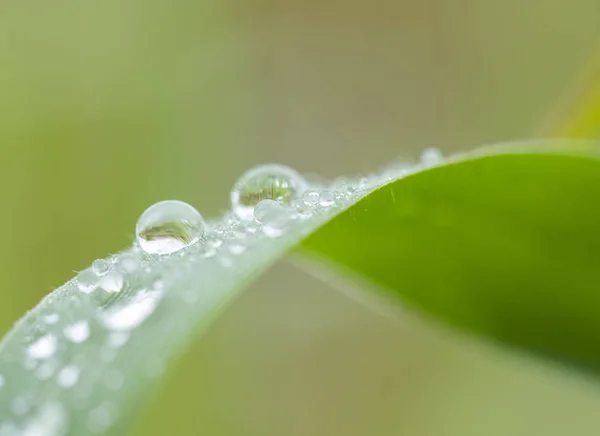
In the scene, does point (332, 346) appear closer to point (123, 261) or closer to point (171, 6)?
point (171, 6)

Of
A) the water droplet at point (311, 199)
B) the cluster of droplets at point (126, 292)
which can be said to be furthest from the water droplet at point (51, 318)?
the water droplet at point (311, 199)

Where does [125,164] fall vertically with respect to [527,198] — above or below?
above

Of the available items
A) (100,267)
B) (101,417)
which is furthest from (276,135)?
(101,417)

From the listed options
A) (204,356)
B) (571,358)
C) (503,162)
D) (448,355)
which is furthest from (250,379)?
(503,162)

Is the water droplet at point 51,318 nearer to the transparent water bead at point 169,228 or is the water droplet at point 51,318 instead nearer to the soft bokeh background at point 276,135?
the transparent water bead at point 169,228

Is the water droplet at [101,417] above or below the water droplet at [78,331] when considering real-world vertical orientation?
below

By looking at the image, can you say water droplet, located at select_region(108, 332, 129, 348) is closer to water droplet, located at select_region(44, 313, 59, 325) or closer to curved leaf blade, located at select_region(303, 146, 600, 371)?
water droplet, located at select_region(44, 313, 59, 325)

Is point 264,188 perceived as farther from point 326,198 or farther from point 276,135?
point 276,135
